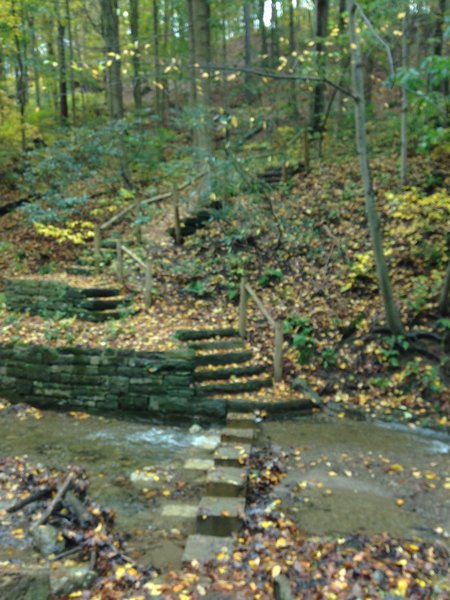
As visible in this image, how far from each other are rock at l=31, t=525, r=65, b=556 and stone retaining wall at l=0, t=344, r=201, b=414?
12.4 feet

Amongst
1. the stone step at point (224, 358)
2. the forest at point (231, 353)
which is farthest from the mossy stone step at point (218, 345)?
the stone step at point (224, 358)

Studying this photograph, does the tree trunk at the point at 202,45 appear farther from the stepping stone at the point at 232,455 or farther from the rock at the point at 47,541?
the rock at the point at 47,541

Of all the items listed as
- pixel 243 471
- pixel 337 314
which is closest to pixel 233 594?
pixel 243 471

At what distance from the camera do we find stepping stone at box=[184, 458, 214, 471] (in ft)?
20.8

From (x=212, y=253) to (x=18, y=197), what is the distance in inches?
334

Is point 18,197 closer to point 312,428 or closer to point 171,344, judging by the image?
point 171,344

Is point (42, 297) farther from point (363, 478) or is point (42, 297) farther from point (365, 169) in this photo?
point (363, 478)

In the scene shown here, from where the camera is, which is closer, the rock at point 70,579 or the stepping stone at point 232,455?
the rock at point 70,579

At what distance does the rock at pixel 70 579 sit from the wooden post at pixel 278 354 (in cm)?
499

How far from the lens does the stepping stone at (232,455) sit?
5.86m

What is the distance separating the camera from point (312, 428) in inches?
292

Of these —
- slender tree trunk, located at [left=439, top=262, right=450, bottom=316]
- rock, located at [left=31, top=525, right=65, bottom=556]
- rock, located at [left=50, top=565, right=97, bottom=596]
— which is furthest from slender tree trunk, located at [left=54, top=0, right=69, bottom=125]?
rock, located at [left=50, top=565, right=97, bottom=596]

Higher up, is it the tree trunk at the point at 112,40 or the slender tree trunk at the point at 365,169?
the tree trunk at the point at 112,40

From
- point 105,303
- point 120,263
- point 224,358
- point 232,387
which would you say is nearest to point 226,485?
point 232,387
